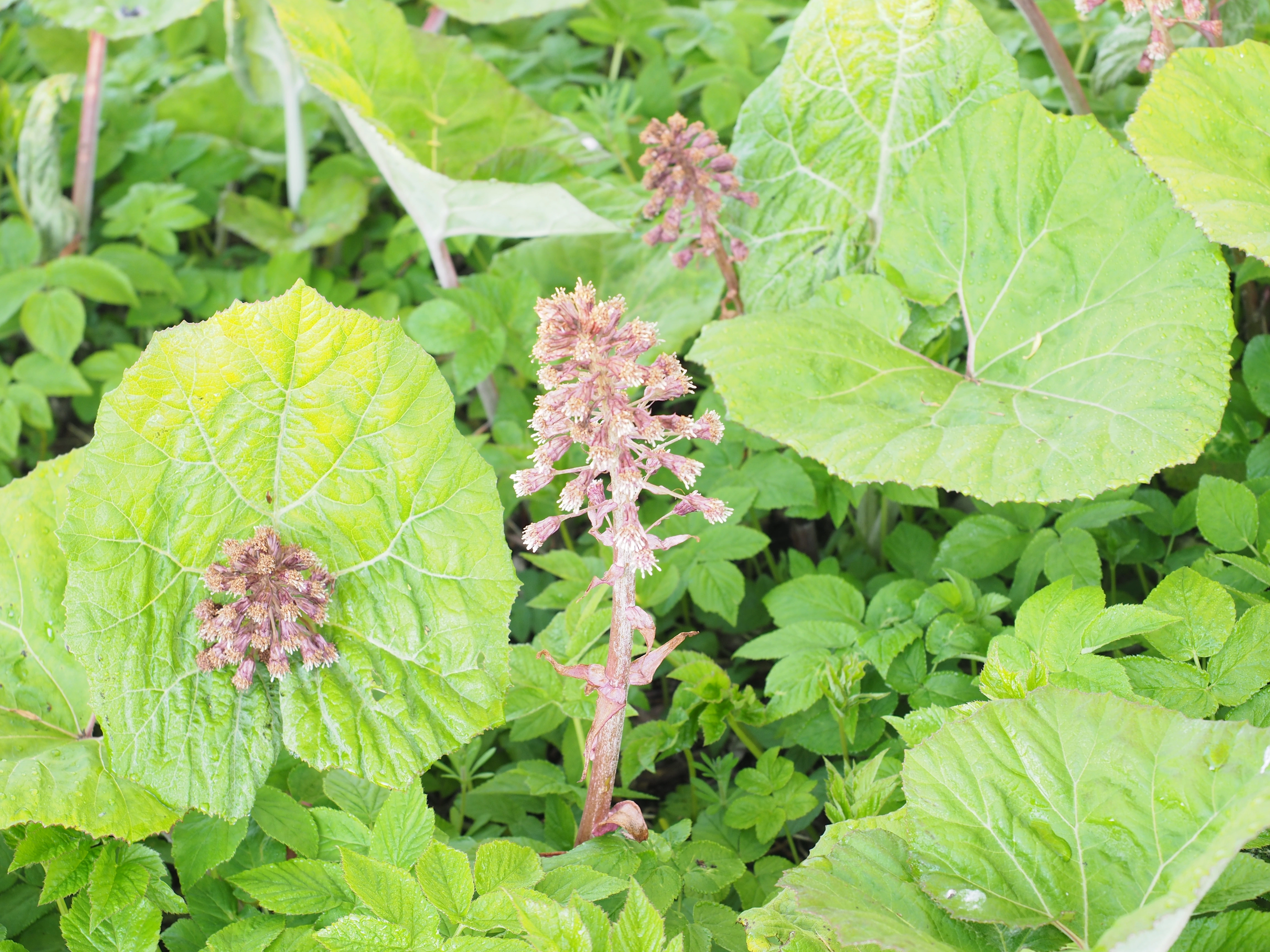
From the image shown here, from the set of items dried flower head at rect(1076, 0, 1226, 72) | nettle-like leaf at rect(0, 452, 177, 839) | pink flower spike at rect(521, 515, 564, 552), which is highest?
dried flower head at rect(1076, 0, 1226, 72)

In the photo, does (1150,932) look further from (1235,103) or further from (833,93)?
(833,93)

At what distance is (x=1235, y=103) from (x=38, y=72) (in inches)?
176

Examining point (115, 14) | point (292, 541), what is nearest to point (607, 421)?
point (292, 541)

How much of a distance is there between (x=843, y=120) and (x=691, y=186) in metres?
0.46

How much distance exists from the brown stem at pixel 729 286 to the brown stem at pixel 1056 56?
894 mm

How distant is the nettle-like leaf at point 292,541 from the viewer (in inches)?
69.3

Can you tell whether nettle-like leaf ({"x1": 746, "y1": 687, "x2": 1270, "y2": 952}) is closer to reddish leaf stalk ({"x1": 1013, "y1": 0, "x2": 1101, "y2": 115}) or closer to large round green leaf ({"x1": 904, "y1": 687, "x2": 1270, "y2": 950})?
large round green leaf ({"x1": 904, "y1": 687, "x2": 1270, "y2": 950})

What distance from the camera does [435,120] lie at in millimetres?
2998

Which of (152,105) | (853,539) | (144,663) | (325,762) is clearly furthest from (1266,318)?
(152,105)

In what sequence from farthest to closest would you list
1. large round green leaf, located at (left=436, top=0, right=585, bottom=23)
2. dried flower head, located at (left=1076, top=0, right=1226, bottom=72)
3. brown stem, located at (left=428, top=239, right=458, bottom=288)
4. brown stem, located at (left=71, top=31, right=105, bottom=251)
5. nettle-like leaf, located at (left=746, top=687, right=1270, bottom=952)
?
1. brown stem, located at (left=71, top=31, right=105, bottom=251)
2. large round green leaf, located at (left=436, top=0, right=585, bottom=23)
3. brown stem, located at (left=428, top=239, right=458, bottom=288)
4. dried flower head, located at (left=1076, top=0, right=1226, bottom=72)
5. nettle-like leaf, located at (left=746, top=687, right=1270, bottom=952)

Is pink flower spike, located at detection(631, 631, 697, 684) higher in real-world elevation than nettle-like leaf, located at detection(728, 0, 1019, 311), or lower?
lower

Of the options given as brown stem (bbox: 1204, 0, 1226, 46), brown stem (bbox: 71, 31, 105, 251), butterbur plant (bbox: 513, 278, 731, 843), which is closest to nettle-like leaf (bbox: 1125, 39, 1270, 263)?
brown stem (bbox: 1204, 0, 1226, 46)

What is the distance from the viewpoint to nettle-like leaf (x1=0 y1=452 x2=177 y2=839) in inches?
68.2

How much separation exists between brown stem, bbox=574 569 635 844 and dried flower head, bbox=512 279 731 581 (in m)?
0.05
